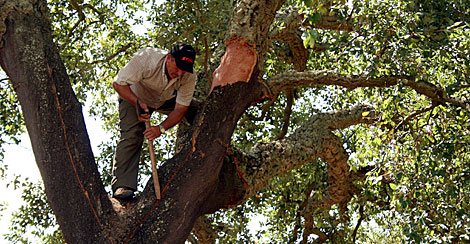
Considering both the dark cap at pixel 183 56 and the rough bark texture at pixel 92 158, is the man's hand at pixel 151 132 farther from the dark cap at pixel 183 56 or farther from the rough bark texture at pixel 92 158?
the dark cap at pixel 183 56

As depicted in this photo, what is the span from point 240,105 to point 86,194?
4.91 ft

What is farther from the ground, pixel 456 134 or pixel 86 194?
pixel 456 134

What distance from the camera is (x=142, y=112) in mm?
4734

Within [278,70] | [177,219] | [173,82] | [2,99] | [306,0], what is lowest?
[177,219]

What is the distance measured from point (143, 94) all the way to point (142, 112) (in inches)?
13.3

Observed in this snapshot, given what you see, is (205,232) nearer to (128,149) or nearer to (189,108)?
(189,108)

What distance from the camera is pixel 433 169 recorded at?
4.82 meters

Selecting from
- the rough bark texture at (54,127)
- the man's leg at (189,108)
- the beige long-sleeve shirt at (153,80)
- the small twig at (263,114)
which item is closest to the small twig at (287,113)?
the small twig at (263,114)

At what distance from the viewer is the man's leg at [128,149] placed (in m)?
4.48

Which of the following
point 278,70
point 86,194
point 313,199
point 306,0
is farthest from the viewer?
point 278,70

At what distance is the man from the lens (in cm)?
457

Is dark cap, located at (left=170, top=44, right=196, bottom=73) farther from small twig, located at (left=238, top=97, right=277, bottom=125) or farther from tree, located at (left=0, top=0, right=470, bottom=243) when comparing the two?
small twig, located at (left=238, top=97, right=277, bottom=125)

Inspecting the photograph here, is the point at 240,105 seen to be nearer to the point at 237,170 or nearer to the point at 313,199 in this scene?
the point at 237,170

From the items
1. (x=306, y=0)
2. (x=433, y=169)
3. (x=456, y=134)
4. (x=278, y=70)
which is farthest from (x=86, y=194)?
(x=278, y=70)
